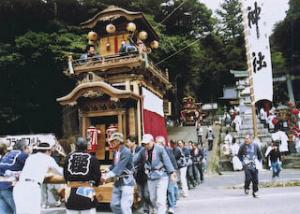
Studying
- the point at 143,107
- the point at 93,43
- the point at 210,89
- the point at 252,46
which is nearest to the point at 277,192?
the point at 252,46

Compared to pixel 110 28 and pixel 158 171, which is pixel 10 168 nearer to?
pixel 158 171

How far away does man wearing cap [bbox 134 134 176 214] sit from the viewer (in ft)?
28.1

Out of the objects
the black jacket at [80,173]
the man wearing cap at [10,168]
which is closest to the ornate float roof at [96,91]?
the man wearing cap at [10,168]

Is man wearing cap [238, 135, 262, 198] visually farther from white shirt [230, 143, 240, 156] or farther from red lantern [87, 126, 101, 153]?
white shirt [230, 143, 240, 156]

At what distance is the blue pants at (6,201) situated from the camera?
7066 millimetres

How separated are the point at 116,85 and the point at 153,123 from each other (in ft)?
7.92

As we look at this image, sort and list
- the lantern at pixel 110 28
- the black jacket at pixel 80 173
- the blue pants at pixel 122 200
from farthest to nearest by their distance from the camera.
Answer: the lantern at pixel 110 28 < the blue pants at pixel 122 200 < the black jacket at pixel 80 173

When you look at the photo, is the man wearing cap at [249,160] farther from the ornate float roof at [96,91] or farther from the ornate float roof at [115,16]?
the ornate float roof at [115,16]

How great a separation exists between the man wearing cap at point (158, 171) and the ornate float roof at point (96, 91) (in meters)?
6.45

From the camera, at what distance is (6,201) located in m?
7.12

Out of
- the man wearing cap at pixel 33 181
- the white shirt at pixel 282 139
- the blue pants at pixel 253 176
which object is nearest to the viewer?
the man wearing cap at pixel 33 181

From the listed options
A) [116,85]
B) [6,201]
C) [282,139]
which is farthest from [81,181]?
[282,139]

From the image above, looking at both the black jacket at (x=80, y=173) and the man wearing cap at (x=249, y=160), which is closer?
the black jacket at (x=80, y=173)

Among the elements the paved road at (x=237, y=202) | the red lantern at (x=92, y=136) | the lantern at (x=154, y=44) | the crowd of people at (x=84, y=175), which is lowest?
the paved road at (x=237, y=202)
